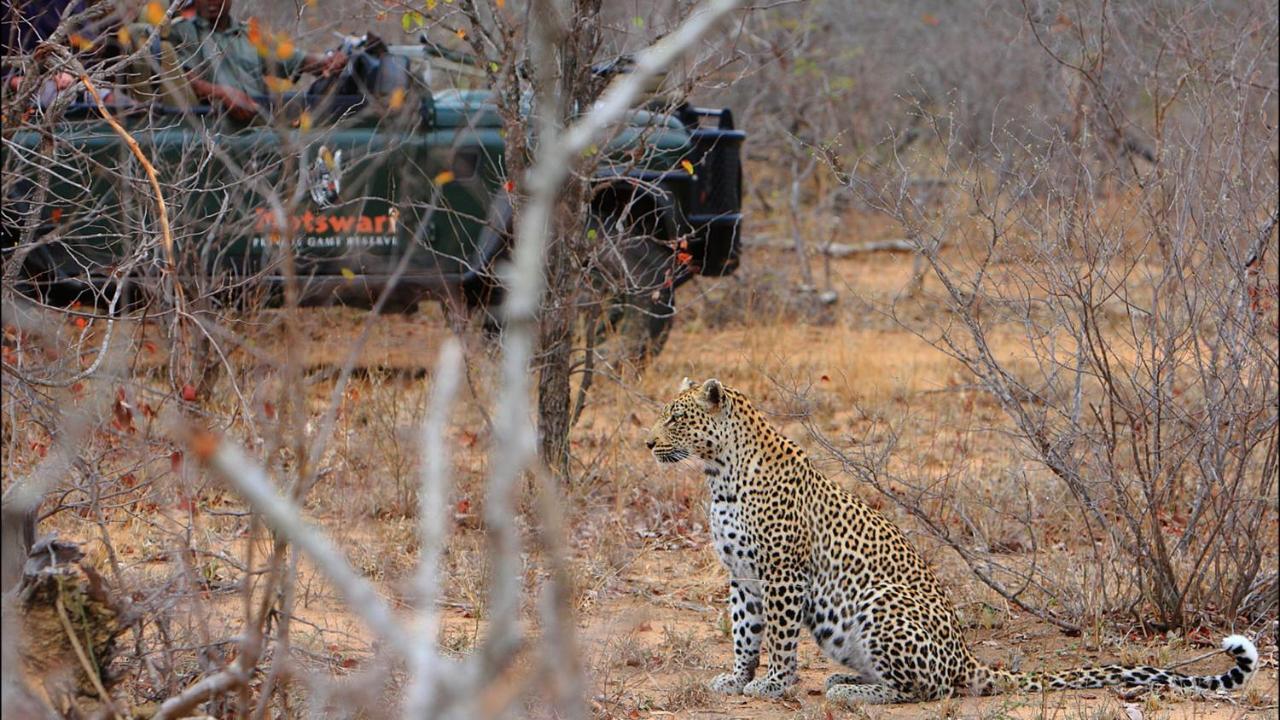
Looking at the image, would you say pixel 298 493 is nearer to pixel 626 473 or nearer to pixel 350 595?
pixel 350 595

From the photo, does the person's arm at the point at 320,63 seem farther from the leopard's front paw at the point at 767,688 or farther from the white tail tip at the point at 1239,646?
the white tail tip at the point at 1239,646

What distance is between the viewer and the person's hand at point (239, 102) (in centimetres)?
802

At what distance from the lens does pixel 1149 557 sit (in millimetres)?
5836

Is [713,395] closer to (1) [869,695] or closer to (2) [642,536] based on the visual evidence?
(1) [869,695]

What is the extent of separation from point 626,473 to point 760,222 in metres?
8.55

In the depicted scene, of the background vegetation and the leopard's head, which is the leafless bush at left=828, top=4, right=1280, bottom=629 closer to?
the background vegetation

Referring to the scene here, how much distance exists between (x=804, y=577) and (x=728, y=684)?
478mm

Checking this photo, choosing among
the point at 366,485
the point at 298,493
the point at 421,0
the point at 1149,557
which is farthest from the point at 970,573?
the point at 298,493

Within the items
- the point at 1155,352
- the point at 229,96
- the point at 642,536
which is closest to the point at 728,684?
the point at 642,536

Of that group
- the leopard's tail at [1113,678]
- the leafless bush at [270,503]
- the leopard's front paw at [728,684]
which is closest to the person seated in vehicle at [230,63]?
the leafless bush at [270,503]

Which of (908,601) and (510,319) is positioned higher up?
(510,319)

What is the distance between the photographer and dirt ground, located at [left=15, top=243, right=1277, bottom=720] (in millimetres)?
5191

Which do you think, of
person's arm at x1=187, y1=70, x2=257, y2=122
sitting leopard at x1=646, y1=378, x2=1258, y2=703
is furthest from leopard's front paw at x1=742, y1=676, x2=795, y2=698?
person's arm at x1=187, y1=70, x2=257, y2=122

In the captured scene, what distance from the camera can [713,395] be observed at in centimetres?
542
